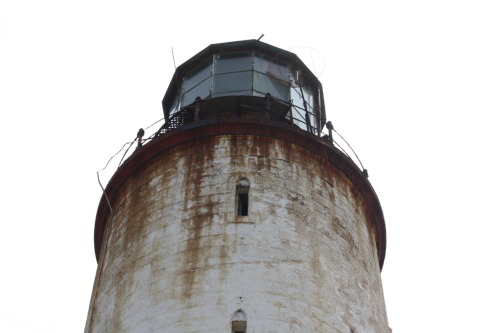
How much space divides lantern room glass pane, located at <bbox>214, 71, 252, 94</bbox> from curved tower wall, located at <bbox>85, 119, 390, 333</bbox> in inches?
107

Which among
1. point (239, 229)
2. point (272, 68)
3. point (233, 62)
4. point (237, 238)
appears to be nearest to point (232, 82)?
point (233, 62)

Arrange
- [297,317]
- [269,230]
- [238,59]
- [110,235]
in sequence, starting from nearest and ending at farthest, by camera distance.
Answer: [297,317] → [269,230] → [110,235] → [238,59]

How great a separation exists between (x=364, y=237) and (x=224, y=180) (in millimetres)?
3757

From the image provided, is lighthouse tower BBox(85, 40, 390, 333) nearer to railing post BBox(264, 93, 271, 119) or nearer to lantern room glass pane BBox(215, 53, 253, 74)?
railing post BBox(264, 93, 271, 119)

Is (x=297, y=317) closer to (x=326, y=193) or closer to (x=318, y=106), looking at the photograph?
(x=326, y=193)

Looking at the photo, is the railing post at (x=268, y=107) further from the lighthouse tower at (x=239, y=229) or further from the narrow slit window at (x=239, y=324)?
the narrow slit window at (x=239, y=324)

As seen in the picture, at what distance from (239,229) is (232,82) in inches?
236

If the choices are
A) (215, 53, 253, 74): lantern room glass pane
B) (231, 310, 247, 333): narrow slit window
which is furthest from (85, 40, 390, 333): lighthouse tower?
(215, 53, 253, 74): lantern room glass pane

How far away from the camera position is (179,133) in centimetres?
1656

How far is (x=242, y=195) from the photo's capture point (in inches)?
598

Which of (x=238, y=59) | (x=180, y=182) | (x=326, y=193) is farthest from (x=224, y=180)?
(x=238, y=59)

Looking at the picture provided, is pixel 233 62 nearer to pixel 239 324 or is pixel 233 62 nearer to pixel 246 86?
pixel 246 86

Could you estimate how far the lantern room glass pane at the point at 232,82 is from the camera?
18.8m

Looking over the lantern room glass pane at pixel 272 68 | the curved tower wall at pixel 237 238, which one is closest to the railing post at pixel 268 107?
the curved tower wall at pixel 237 238
